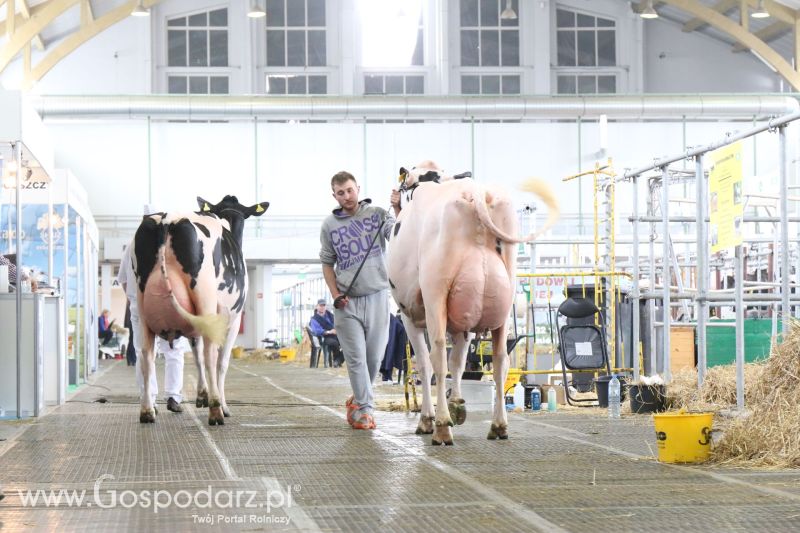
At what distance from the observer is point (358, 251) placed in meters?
9.97

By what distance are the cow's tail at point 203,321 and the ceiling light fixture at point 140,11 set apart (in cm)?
3201

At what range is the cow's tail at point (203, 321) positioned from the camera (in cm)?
1019

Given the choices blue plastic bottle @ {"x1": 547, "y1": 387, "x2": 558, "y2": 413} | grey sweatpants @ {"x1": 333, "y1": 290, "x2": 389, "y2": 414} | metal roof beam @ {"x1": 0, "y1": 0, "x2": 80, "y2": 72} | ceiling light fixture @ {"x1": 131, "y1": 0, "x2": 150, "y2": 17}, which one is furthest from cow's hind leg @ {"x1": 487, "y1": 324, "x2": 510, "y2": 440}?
ceiling light fixture @ {"x1": 131, "y1": 0, "x2": 150, "y2": 17}

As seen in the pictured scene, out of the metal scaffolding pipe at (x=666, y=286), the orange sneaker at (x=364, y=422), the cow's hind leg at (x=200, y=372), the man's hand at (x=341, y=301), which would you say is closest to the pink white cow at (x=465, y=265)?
the orange sneaker at (x=364, y=422)

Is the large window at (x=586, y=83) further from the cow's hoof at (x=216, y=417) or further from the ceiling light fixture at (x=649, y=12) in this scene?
the cow's hoof at (x=216, y=417)

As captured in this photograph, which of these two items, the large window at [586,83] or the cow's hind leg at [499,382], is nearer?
the cow's hind leg at [499,382]

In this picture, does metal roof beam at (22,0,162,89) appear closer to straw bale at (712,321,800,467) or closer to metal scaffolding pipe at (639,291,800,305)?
metal scaffolding pipe at (639,291,800,305)

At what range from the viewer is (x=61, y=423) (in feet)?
34.7

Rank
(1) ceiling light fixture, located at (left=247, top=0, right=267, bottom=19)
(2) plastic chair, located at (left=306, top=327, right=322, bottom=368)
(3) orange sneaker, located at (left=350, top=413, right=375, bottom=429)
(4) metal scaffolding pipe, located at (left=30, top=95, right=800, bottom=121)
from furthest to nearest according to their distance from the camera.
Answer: (1) ceiling light fixture, located at (left=247, top=0, right=267, bottom=19) < (4) metal scaffolding pipe, located at (left=30, top=95, right=800, bottom=121) < (2) plastic chair, located at (left=306, top=327, right=322, bottom=368) < (3) orange sneaker, located at (left=350, top=413, right=375, bottom=429)

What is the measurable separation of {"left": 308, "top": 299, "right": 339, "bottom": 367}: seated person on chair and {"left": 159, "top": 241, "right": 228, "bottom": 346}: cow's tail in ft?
60.9

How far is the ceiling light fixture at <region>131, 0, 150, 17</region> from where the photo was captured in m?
40.6

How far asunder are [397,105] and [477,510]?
3414 centimetres

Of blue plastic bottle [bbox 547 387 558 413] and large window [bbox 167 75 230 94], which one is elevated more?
large window [bbox 167 75 230 94]

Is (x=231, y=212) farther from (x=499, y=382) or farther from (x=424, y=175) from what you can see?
(x=499, y=382)
